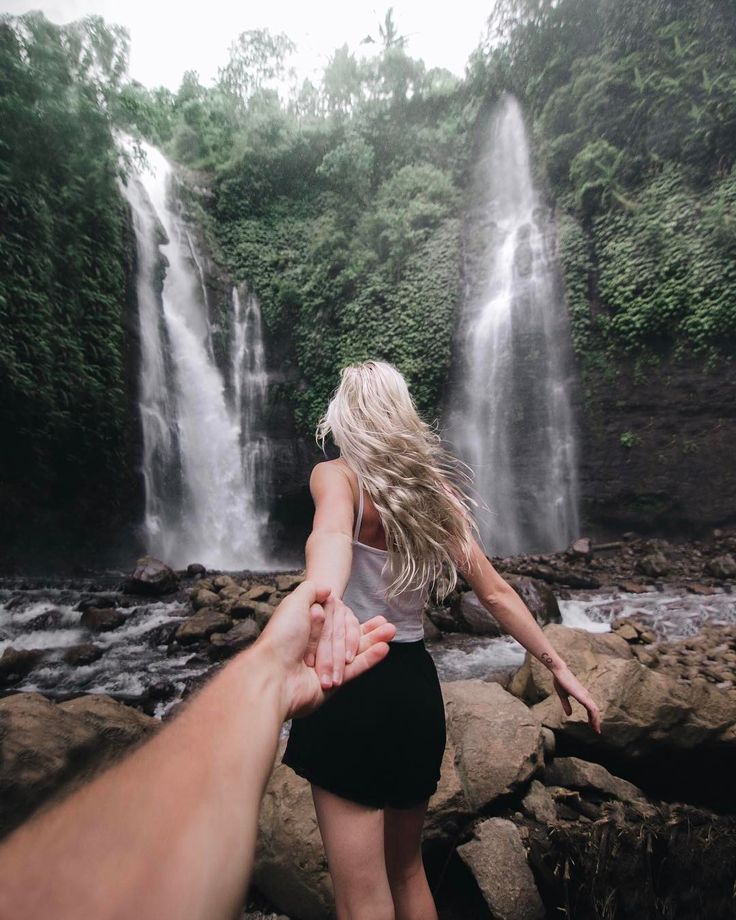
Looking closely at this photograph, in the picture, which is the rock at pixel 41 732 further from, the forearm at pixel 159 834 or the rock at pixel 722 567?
the rock at pixel 722 567

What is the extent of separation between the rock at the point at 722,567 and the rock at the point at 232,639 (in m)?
8.49

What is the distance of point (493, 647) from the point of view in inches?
242

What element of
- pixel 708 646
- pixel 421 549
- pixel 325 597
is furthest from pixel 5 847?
pixel 708 646

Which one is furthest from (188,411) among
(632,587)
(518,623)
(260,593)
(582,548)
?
(518,623)

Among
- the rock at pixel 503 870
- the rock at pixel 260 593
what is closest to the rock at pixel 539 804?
the rock at pixel 503 870

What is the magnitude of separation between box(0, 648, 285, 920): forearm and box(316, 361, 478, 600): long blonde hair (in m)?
0.79

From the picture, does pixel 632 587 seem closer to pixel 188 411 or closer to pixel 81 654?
pixel 81 654

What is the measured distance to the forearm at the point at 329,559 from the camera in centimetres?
122

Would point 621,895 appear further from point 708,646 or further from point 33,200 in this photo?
point 33,200

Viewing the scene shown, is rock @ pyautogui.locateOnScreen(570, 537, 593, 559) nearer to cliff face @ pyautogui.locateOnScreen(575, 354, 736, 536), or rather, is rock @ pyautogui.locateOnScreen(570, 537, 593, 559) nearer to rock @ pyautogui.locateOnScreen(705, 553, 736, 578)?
cliff face @ pyautogui.locateOnScreen(575, 354, 736, 536)

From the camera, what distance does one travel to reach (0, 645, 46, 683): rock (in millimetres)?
4881

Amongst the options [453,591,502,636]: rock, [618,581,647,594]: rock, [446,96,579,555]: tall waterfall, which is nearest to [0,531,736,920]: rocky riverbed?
[453,591,502,636]: rock

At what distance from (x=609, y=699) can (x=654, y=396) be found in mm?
10133

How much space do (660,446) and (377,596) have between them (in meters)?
11.5
